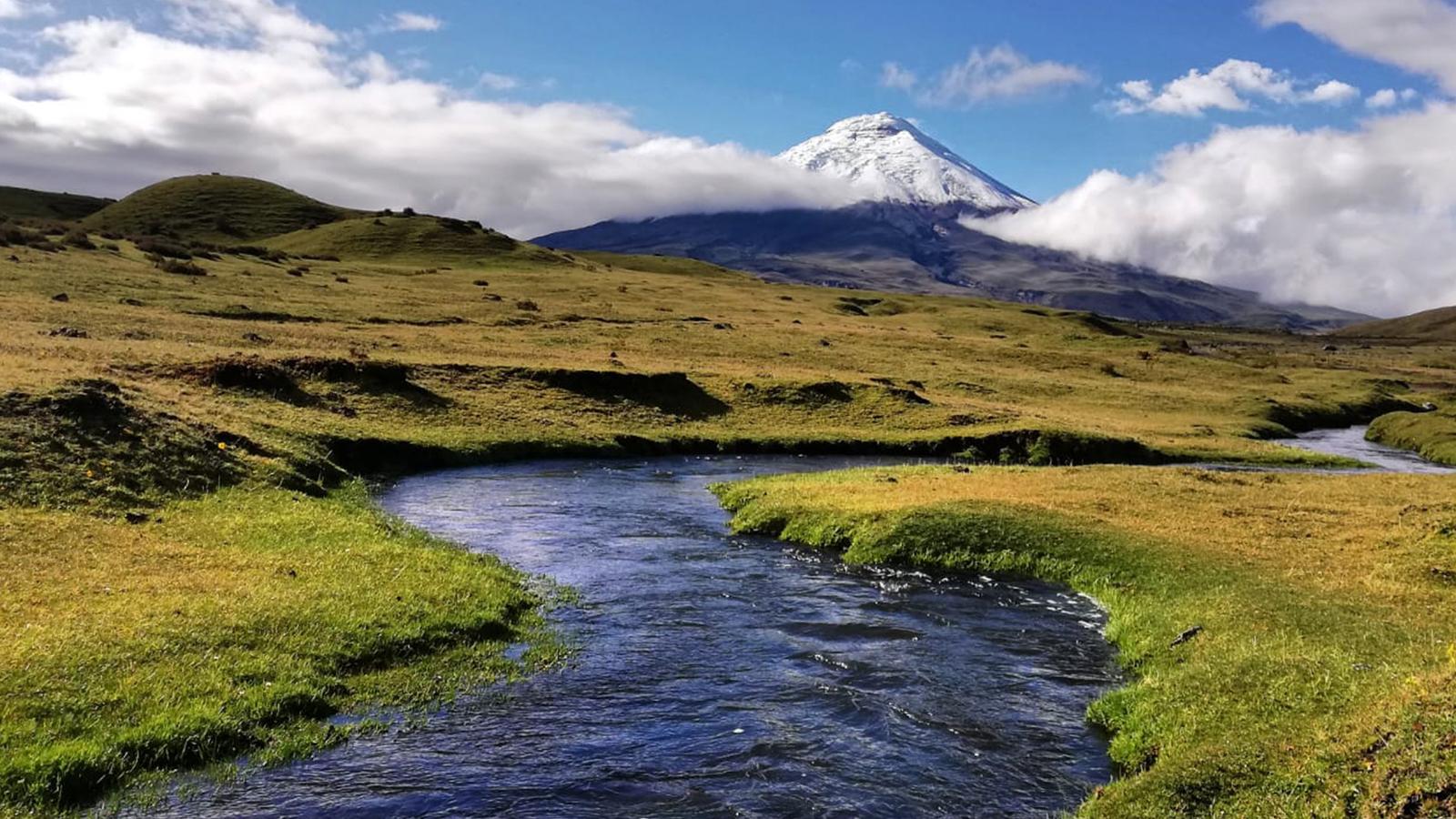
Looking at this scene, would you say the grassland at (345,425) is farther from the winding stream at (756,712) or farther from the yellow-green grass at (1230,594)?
the winding stream at (756,712)

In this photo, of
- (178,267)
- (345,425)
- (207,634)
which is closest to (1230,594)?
(207,634)

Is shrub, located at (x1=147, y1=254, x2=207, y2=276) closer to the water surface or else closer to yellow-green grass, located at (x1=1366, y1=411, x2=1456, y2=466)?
the water surface

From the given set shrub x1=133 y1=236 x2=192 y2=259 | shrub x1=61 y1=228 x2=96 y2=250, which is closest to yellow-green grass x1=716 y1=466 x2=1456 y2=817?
shrub x1=133 y1=236 x2=192 y2=259

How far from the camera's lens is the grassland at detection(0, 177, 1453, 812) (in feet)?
59.5

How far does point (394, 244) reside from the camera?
603 ft

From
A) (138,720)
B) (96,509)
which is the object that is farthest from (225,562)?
(138,720)

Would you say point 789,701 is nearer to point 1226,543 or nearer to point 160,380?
point 1226,543

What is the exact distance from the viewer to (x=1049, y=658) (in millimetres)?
23672

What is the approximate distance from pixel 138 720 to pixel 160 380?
137ft

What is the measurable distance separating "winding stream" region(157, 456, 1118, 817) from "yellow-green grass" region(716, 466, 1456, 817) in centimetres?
166

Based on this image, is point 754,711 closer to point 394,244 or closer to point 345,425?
point 345,425

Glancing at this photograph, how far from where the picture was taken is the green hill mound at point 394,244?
176m

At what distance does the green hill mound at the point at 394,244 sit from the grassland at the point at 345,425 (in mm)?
20403

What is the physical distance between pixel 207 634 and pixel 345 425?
3481cm
